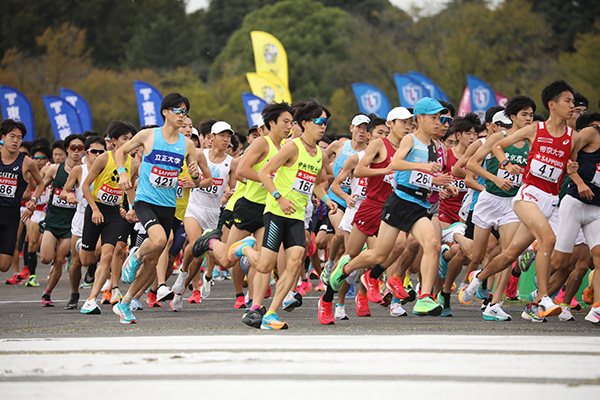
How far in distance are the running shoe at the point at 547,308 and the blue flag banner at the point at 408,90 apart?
3112 cm

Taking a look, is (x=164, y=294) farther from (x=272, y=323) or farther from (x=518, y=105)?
(x=518, y=105)

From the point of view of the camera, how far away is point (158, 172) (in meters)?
9.74

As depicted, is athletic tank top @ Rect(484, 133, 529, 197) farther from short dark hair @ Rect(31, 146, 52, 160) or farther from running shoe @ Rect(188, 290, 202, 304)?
short dark hair @ Rect(31, 146, 52, 160)

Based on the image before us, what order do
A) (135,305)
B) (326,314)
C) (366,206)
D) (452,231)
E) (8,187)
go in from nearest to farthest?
(326,314), (366,206), (452,231), (135,305), (8,187)

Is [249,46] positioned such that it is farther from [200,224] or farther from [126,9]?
[200,224]

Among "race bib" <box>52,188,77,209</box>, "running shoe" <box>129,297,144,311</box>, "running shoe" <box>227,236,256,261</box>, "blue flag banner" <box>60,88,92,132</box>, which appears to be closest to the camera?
"running shoe" <box>227,236,256,261</box>

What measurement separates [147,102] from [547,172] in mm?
24571

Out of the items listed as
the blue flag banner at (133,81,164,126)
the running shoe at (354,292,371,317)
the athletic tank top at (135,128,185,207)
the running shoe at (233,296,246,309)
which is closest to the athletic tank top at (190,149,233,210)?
the running shoe at (233,296,246,309)

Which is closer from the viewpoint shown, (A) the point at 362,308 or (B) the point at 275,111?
(B) the point at 275,111

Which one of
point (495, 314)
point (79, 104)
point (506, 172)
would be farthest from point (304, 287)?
point (79, 104)

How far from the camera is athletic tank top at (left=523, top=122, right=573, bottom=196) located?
9.14 metres

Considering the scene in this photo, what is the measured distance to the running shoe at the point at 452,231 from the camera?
36.0 ft

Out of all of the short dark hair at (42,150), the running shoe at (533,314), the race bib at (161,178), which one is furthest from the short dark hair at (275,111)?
the short dark hair at (42,150)

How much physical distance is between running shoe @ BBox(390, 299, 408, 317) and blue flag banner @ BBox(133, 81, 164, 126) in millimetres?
22629
